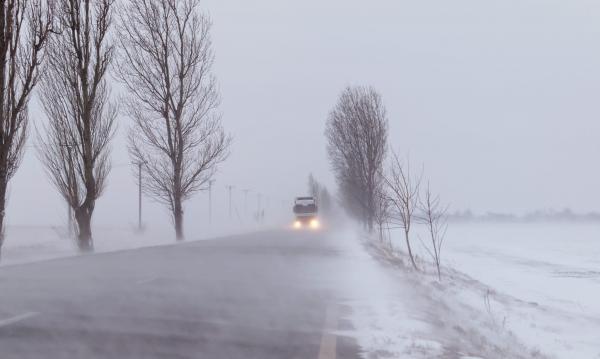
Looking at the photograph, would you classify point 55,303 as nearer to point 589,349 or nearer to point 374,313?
point 374,313

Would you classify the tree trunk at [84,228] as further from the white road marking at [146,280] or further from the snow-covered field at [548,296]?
the snow-covered field at [548,296]

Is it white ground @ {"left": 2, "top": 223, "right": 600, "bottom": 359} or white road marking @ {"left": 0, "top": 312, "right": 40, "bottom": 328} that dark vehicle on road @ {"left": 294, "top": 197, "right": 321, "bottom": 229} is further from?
white road marking @ {"left": 0, "top": 312, "right": 40, "bottom": 328}

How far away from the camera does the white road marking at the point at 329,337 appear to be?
5409 millimetres

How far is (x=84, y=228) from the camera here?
21.3m

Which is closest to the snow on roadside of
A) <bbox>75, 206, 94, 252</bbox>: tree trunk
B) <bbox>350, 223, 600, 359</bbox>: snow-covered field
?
<bbox>350, 223, 600, 359</bbox>: snow-covered field

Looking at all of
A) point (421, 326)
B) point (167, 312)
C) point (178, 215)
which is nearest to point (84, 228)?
point (178, 215)

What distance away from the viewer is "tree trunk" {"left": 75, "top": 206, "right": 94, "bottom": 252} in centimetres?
2123

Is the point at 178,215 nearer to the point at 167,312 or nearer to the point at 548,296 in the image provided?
the point at 548,296

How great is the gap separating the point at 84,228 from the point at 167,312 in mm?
15308

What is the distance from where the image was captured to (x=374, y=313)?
7.95 m

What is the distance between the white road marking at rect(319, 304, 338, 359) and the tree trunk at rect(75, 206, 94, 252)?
50.5ft

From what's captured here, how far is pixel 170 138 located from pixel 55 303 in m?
22.4

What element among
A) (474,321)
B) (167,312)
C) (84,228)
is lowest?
(474,321)

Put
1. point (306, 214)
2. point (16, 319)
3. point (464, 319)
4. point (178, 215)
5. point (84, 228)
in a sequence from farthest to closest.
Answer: point (306, 214), point (178, 215), point (84, 228), point (464, 319), point (16, 319)
